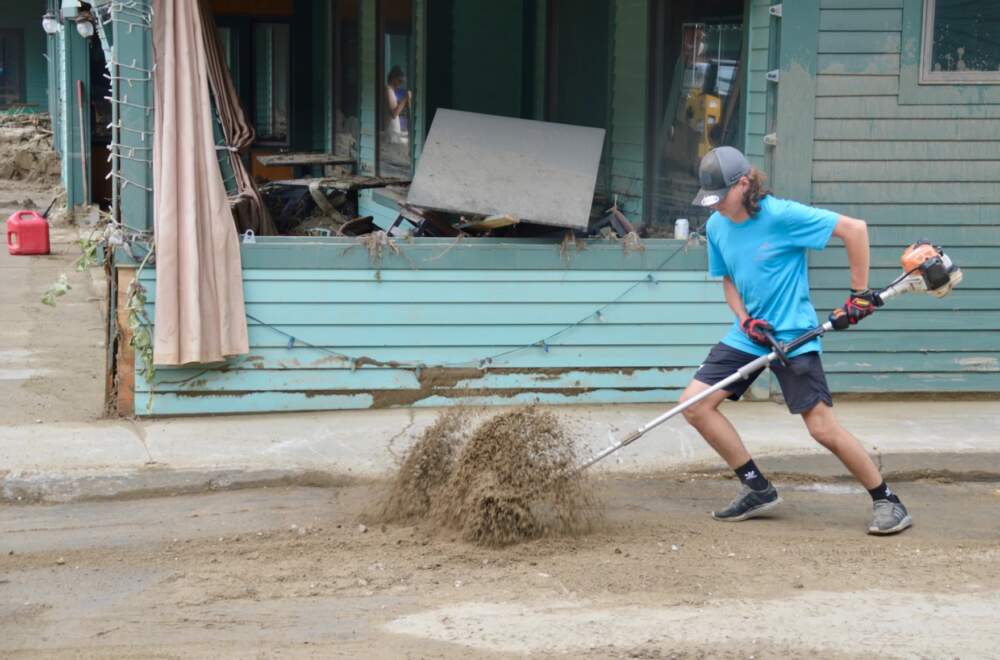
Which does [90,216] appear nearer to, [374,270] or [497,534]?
[374,270]

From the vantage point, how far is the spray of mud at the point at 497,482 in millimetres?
5797

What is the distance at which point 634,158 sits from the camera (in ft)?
31.2

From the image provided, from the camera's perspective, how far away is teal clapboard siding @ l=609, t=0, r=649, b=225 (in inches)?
366

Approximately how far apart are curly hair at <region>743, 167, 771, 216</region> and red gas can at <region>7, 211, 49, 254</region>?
10977 mm

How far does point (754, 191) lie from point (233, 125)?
3568mm

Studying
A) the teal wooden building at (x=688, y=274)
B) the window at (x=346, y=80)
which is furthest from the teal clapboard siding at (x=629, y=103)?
the window at (x=346, y=80)

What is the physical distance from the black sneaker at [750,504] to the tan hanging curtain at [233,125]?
11.6 feet

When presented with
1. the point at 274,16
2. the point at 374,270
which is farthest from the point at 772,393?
the point at 274,16

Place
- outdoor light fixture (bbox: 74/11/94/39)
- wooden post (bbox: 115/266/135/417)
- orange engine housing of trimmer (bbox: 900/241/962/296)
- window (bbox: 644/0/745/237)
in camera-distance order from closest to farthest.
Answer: orange engine housing of trimmer (bbox: 900/241/962/296), wooden post (bbox: 115/266/135/417), window (bbox: 644/0/745/237), outdoor light fixture (bbox: 74/11/94/39)

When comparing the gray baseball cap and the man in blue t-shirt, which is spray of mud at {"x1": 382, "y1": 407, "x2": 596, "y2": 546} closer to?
the man in blue t-shirt

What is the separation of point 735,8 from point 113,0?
3.77 meters

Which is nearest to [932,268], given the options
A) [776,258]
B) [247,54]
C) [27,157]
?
[776,258]

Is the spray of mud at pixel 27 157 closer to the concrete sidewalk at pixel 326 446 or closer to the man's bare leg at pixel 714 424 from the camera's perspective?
the concrete sidewalk at pixel 326 446

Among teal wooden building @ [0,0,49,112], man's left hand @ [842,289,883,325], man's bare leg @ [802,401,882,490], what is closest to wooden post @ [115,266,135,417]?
man's bare leg @ [802,401,882,490]
